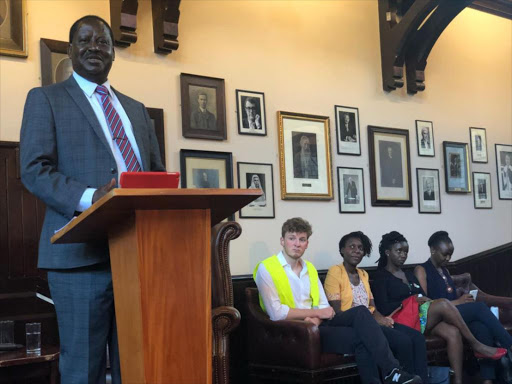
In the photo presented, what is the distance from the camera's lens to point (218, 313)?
370cm

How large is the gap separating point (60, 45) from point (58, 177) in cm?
276

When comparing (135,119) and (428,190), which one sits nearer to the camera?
(135,119)

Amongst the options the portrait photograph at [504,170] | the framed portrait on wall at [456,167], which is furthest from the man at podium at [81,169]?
the portrait photograph at [504,170]

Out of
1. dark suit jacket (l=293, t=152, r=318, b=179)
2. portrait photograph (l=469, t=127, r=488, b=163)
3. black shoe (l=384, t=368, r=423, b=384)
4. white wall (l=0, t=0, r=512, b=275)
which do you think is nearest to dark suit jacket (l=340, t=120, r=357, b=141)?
white wall (l=0, t=0, r=512, b=275)

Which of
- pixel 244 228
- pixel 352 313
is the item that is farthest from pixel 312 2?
pixel 352 313

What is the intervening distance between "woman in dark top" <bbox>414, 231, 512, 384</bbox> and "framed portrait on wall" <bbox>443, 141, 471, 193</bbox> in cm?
103

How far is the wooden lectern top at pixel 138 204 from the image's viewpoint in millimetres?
1393

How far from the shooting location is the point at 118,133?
187 cm

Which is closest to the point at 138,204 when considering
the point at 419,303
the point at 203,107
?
the point at 203,107

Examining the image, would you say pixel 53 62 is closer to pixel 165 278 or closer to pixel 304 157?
pixel 304 157

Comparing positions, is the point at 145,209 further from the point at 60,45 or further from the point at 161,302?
the point at 60,45

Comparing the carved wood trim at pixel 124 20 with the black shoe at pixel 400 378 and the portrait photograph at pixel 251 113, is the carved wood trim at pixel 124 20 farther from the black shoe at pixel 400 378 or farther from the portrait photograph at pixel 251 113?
the black shoe at pixel 400 378

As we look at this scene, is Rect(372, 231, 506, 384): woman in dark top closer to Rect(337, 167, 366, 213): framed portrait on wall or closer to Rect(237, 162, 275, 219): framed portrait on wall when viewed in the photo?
Result: Rect(337, 167, 366, 213): framed portrait on wall

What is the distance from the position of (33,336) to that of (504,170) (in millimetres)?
5169
